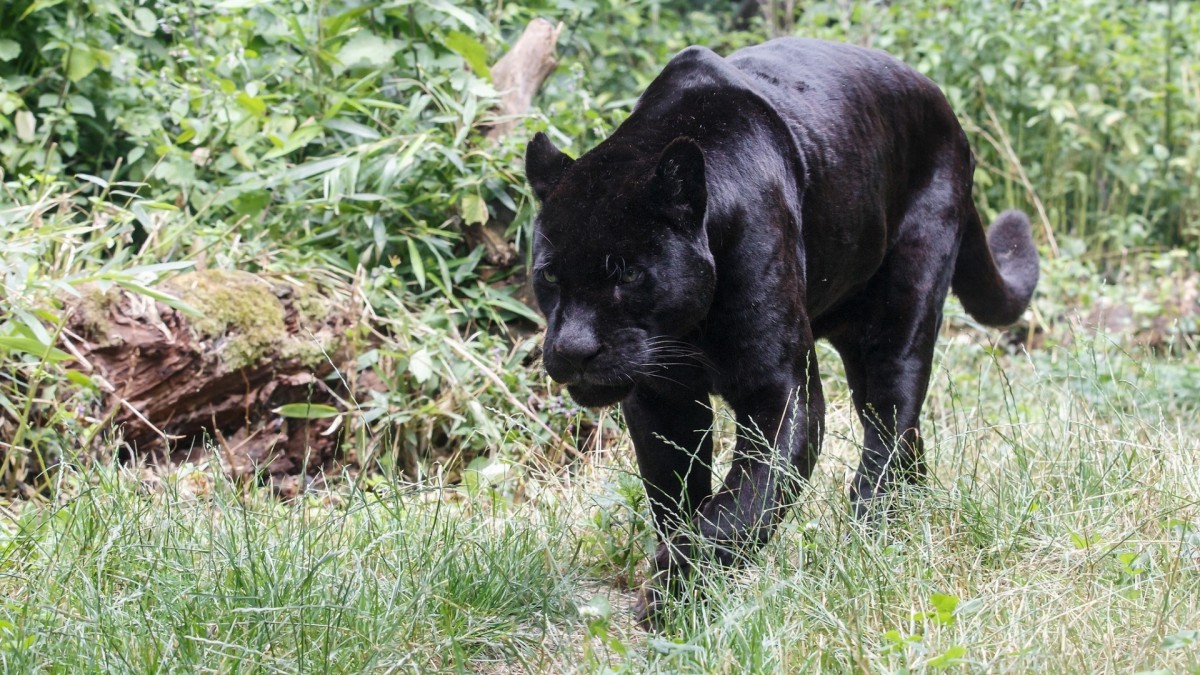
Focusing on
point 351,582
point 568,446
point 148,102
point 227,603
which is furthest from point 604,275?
point 148,102

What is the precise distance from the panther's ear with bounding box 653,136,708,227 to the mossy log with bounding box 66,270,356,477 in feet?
5.78

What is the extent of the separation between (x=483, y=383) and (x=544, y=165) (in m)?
1.75

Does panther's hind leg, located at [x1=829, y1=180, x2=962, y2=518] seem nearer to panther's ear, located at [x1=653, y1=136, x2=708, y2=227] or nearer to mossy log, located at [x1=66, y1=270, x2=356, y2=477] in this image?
panther's ear, located at [x1=653, y1=136, x2=708, y2=227]

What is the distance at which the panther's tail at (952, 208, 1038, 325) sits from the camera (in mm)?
4397

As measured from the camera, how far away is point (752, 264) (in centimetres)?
328

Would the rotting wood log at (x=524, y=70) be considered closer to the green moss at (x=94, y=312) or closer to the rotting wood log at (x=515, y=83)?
the rotting wood log at (x=515, y=83)

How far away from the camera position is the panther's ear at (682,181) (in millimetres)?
3090

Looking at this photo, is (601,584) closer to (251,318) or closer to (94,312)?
(251,318)

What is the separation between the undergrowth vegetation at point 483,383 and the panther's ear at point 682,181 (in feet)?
2.75

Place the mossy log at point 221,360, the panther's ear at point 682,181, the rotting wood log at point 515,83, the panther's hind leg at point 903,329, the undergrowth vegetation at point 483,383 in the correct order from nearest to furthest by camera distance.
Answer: the undergrowth vegetation at point 483,383
the panther's ear at point 682,181
the panther's hind leg at point 903,329
the mossy log at point 221,360
the rotting wood log at point 515,83

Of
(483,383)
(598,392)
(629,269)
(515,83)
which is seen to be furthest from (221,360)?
(629,269)

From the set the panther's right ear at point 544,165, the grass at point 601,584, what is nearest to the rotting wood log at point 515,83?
the grass at point 601,584

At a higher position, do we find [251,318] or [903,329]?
[903,329]

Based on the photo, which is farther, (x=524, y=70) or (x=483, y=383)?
(x=524, y=70)
